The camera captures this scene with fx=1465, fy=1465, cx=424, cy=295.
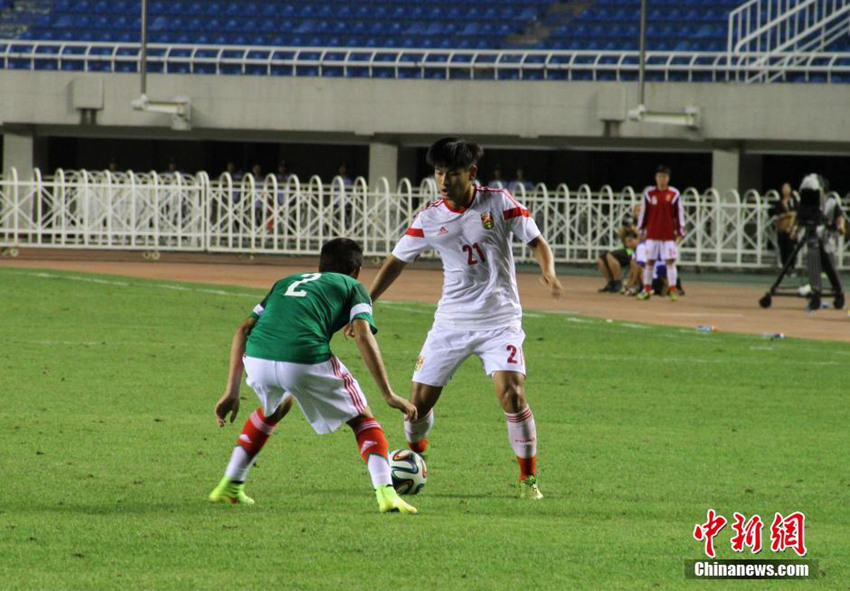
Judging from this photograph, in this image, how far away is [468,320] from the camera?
308 inches

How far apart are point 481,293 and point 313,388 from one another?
1.36 m

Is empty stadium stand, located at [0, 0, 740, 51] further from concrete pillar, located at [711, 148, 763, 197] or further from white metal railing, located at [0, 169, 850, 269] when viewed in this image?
white metal railing, located at [0, 169, 850, 269]

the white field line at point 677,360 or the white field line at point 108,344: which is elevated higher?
the white field line at point 108,344

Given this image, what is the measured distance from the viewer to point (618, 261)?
23719 mm

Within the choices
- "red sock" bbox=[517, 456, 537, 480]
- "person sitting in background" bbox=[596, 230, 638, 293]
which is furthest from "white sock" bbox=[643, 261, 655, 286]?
"red sock" bbox=[517, 456, 537, 480]

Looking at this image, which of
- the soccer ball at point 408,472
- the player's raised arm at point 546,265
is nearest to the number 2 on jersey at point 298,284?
the soccer ball at point 408,472

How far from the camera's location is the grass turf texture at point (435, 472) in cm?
572

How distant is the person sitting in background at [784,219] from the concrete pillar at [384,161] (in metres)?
9.58

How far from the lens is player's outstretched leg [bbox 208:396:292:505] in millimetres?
7039

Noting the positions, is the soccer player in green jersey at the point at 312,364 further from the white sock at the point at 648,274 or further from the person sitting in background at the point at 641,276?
the person sitting in background at the point at 641,276

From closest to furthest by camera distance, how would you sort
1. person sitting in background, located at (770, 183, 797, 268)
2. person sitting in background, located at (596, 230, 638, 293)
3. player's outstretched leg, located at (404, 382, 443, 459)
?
player's outstretched leg, located at (404, 382, 443, 459) < person sitting in background, located at (596, 230, 638, 293) < person sitting in background, located at (770, 183, 797, 268)

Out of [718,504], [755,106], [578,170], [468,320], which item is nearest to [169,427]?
[468,320]

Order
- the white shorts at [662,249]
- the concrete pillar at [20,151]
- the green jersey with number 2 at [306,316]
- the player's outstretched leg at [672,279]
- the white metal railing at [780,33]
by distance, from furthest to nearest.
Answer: the concrete pillar at [20,151], the white metal railing at [780,33], the player's outstretched leg at [672,279], the white shorts at [662,249], the green jersey with number 2 at [306,316]

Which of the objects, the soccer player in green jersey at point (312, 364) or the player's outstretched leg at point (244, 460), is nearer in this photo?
the soccer player in green jersey at point (312, 364)
